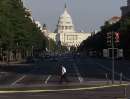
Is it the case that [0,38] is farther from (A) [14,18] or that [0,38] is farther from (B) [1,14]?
(A) [14,18]

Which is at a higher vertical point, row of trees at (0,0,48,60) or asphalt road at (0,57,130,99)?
row of trees at (0,0,48,60)

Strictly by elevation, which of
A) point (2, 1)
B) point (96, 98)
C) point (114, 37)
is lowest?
point (96, 98)

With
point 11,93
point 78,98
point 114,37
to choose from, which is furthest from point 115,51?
point 78,98

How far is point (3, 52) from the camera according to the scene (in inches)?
4995

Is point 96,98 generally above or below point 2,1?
below

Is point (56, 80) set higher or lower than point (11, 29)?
lower

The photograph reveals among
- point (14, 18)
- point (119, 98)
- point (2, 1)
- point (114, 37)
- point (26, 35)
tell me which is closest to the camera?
point (119, 98)

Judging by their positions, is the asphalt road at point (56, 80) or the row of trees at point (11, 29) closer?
the asphalt road at point (56, 80)

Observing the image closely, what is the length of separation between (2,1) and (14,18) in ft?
71.4

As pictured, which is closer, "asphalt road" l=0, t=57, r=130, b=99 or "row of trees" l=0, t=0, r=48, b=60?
"asphalt road" l=0, t=57, r=130, b=99

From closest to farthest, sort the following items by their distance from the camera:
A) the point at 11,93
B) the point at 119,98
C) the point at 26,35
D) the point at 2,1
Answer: the point at 119,98
the point at 11,93
the point at 2,1
the point at 26,35

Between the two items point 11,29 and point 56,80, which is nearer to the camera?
point 56,80

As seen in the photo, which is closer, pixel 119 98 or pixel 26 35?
pixel 119 98

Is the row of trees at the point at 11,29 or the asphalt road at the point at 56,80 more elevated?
the row of trees at the point at 11,29
